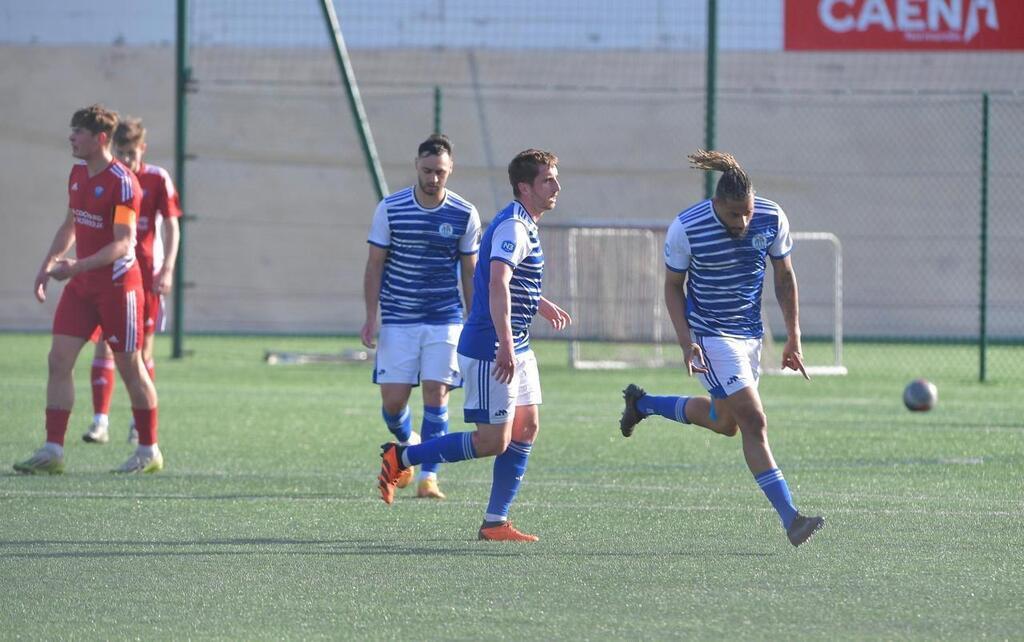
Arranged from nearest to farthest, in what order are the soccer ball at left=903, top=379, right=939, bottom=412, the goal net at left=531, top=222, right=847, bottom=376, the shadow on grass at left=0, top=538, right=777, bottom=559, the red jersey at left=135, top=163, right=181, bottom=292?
the shadow on grass at left=0, top=538, right=777, bottom=559, the red jersey at left=135, top=163, right=181, bottom=292, the soccer ball at left=903, top=379, right=939, bottom=412, the goal net at left=531, top=222, right=847, bottom=376

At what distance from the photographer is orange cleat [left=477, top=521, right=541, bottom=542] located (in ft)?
23.6

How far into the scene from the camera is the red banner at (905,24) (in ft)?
80.5

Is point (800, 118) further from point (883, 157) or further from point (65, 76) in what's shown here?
point (65, 76)

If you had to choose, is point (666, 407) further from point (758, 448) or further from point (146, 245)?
point (146, 245)

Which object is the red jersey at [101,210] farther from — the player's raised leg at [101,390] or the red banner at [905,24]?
the red banner at [905,24]

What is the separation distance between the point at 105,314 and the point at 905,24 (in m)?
17.9

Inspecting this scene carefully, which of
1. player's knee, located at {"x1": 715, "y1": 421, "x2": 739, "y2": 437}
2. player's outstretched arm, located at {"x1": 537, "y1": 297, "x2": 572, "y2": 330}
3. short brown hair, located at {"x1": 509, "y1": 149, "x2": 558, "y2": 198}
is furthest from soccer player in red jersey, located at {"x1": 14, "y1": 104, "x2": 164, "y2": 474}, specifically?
player's knee, located at {"x1": 715, "y1": 421, "x2": 739, "y2": 437}

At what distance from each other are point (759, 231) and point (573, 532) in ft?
5.15

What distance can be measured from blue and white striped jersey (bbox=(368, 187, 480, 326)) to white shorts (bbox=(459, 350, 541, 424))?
1408mm

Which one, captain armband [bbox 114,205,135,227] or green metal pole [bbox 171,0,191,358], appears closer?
captain armband [bbox 114,205,135,227]

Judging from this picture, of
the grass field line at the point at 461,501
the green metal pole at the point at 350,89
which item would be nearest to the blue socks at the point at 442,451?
the grass field line at the point at 461,501

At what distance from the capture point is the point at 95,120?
30.6 feet

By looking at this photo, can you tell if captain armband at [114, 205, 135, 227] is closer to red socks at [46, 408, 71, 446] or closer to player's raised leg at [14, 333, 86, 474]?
player's raised leg at [14, 333, 86, 474]

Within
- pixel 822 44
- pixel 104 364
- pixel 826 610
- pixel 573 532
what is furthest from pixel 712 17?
pixel 826 610
